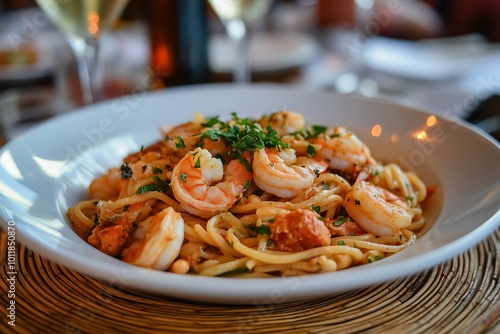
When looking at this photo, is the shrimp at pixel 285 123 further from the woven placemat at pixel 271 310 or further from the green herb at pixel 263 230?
the woven placemat at pixel 271 310

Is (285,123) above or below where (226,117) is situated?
above

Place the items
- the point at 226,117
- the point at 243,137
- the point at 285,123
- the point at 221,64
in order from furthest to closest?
the point at 221,64 → the point at 226,117 → the point at 285,123 → the point at 243,137

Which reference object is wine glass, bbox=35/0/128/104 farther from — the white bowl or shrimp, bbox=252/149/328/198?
shrimp, bbox=252/149/328/198

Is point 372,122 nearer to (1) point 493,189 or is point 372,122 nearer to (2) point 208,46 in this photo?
(1) point 493,189

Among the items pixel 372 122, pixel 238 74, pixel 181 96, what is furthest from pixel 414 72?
pixel 181 96

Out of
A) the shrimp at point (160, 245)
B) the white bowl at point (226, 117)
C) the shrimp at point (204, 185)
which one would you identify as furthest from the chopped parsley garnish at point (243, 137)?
the white bowl at point (226, 117)

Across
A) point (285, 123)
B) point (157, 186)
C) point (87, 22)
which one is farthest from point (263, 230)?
point (87, 22)

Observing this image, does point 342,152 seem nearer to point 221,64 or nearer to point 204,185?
point 204,185
